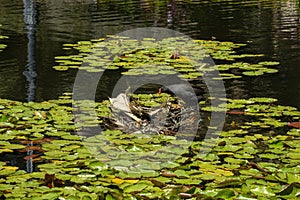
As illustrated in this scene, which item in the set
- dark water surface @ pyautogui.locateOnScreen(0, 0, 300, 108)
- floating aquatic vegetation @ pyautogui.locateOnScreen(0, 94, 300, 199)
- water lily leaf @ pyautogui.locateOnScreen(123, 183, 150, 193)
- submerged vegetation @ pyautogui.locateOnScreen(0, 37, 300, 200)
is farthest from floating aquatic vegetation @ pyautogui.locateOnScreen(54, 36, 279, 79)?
water lily leaf @ pyautogui.locateOnScreen(123, 183, 150, 193)

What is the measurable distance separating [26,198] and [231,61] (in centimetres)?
410

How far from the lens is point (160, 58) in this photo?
688 centimetres

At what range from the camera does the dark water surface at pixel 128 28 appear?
18.8 feet

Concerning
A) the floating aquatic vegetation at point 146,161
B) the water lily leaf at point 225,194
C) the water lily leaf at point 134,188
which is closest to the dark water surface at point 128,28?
the floating aquatic vegetation at point 146,161

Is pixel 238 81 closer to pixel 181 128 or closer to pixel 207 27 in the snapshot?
pixel 181 128

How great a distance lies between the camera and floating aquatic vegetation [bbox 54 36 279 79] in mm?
6309

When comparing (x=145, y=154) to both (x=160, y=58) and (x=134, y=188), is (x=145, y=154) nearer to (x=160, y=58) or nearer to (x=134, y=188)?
(x=134, y=188)

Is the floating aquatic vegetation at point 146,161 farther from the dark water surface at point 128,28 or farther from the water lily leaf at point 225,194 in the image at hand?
the dark water surface at point 128,28

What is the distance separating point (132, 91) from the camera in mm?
5562

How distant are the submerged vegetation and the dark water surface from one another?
52 cm

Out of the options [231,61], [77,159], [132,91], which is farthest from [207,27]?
[77,159]

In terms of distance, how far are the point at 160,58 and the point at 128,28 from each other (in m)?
2.75

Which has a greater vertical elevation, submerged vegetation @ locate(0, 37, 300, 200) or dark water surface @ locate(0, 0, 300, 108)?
submerged vegetation @ locate(0, 37, 300, 200)

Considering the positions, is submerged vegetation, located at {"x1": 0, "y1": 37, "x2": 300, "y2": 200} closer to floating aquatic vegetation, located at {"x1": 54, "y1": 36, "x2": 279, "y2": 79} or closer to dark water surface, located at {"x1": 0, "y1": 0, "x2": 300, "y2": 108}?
dark water surface, located at {"x1": 0, "y1": 0, "x2": 300, "y2": 108}
